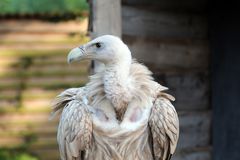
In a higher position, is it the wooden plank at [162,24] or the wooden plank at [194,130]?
the wooden plank at [162,24]

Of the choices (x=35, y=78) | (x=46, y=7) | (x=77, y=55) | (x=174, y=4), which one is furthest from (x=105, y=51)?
(x=35, y=78)

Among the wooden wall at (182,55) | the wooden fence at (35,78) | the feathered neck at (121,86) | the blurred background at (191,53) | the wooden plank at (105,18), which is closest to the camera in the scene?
the feathered neck at (121,86)

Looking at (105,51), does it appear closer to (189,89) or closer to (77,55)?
(77,55)

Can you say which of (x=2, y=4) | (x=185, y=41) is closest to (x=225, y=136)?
(x=185, y=41)

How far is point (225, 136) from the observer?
11.8 feet

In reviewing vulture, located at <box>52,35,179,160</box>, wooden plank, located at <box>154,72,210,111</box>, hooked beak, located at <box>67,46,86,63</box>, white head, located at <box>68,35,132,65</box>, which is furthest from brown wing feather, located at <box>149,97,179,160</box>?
wooden plank, located at <box>154,72,210,111</box>

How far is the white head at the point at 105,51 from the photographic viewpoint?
190 centimetres

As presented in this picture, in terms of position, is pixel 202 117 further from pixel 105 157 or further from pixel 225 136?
pixel 105 157

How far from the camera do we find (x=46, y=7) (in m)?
5.07

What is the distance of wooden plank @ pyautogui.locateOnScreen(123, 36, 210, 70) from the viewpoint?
123 inches

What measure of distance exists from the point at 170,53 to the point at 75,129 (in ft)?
5.09

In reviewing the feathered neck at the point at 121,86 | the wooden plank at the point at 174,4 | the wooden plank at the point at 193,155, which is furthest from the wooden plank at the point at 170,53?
the feathered neck at the point at 121,86

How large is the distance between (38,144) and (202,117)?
2.24 meters

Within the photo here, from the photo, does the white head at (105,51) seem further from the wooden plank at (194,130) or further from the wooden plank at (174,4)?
the wooden plank at (194,130)
